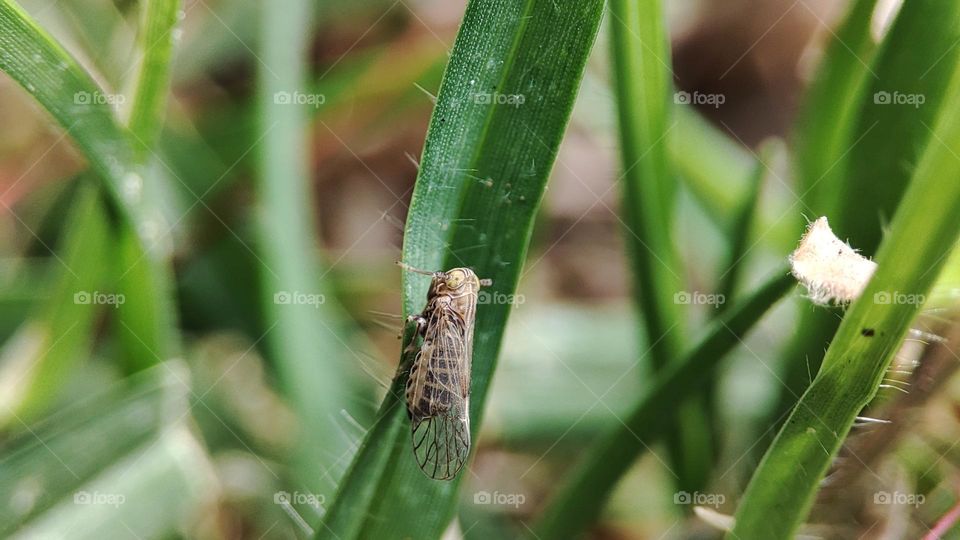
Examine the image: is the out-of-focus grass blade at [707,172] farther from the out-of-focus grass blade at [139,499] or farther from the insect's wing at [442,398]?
the out-of-focus grass blade at [139,499]

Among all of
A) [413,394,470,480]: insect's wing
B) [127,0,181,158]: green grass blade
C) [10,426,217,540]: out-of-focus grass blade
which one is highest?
[127,0,181,158]: green grass blade

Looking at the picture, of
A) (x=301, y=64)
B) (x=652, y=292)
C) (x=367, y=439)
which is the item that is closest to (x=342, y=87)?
(x=301, y=64)

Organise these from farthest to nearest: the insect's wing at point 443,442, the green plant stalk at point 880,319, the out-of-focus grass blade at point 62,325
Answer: the out-of-focus grass blade at point 62,325 → the insect's wing at point 443,442 → the green plant stalk at point 880,319

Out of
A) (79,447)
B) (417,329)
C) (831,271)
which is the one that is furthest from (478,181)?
(79,447)

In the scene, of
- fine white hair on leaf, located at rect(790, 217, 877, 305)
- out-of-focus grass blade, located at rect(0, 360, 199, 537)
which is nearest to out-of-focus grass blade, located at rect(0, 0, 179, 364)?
out-of-focus grass blade, located at rect(0, 360, 199, 537)

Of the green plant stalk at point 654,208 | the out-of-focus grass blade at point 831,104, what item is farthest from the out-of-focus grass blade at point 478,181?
the out-of-focus grass blade at point 831,104

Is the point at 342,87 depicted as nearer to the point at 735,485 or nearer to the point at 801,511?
the point at 735,485

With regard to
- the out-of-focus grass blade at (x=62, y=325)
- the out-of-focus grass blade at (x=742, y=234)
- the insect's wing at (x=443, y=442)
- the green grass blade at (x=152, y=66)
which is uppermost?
the green grass blade at (x=152, y=66)

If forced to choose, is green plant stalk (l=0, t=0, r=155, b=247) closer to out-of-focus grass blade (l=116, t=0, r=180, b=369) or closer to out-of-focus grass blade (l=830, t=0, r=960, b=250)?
out-of-focus grass blade (l=116, t=0, r=180, b=369)
